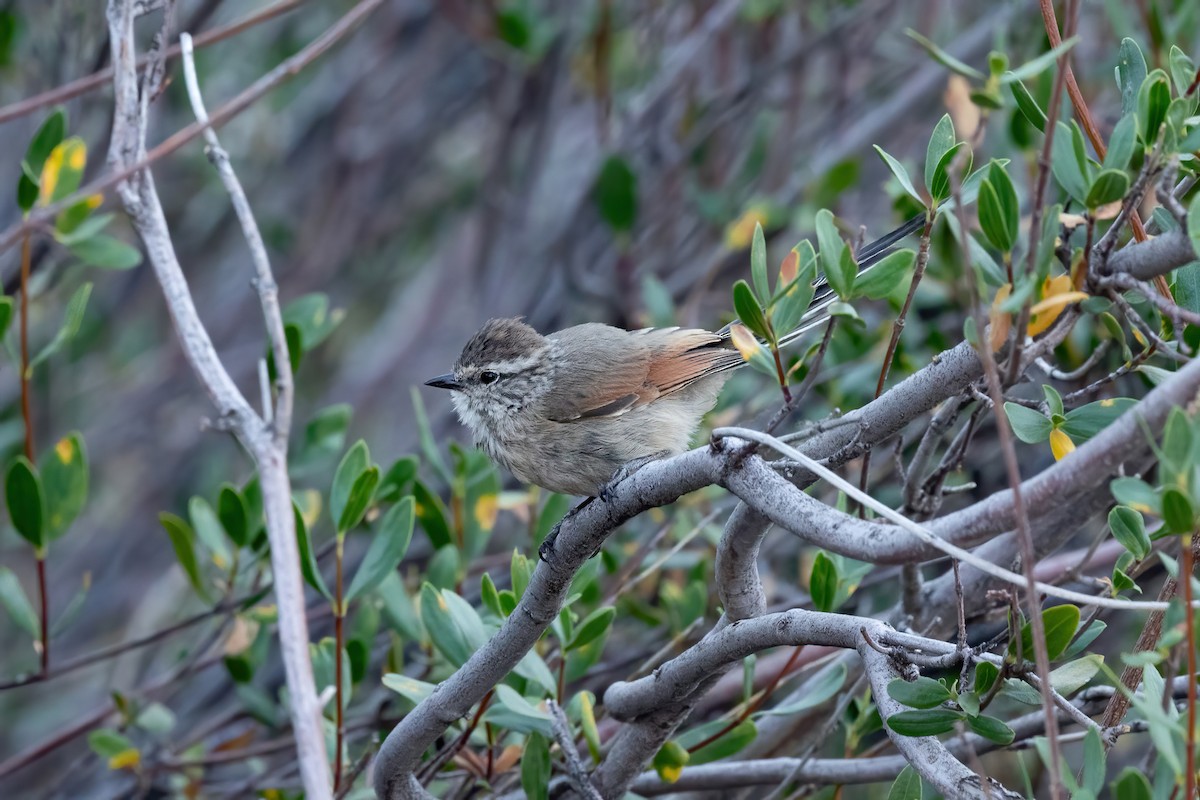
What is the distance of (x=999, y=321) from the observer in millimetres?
2182

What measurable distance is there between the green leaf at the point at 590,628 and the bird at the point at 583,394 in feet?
2.94

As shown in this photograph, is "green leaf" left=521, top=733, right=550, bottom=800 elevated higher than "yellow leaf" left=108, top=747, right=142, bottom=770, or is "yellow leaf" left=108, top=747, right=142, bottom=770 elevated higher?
"yellow leaf" left=108, top=747, right=142, bottom=770

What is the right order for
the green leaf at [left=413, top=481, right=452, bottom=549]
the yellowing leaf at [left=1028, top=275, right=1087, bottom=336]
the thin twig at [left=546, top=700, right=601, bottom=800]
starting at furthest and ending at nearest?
the green leaf at [left=413, top=481, right=452, bottom=549]
the thin twig at [left=546, top=700, right=601, bottom=800]
the yellowing leaf at [left=1028, top=275, right=1087, bottom=336]

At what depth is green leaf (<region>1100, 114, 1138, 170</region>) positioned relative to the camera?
216 centimetres

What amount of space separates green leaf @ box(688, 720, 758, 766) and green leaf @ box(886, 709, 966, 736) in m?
1.01

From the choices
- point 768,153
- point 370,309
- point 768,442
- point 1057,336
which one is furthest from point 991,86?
point 370,309

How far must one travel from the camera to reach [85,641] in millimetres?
6695

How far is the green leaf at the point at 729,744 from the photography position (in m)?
3.25

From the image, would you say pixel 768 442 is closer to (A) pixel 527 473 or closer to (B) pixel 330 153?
(A) pixel 527 473

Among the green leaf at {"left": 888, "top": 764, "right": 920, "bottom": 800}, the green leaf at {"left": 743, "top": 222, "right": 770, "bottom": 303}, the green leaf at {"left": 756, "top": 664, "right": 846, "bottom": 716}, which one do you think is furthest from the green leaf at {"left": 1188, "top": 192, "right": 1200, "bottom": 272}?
the green leaf at {"left": 756, "top": 664, "right": 846, "bottom": 716}

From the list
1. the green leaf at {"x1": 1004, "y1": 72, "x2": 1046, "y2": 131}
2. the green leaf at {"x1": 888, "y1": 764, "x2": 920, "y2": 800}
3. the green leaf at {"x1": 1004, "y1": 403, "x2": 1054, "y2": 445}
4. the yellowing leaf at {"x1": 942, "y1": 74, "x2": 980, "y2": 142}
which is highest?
the yellowing leaf at {"x1": 942, "y1": 74, "x2": 980, "y2": 142}

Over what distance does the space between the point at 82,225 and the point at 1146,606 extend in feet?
9.43

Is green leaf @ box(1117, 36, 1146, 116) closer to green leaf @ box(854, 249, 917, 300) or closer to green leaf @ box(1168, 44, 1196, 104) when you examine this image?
green leaf @ box(1168, 44, 1196, 104)

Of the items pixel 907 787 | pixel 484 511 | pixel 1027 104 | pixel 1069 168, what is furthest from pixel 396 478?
pixel 1069 168
